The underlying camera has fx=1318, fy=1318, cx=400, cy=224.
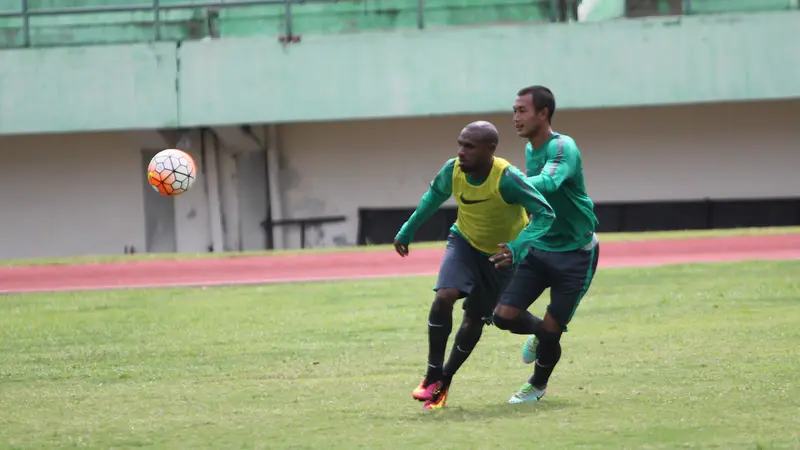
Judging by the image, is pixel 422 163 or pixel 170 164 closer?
pixel 170 164

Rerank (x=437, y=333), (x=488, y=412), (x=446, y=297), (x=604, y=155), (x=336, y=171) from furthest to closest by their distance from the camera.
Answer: (x=336, y=171)
(x=604, y=155)
(x=437, y=333)
(x=446, y=297)
(x=488, y=412)

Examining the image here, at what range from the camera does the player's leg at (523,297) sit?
26.8 feet

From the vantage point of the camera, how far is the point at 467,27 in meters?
27.4

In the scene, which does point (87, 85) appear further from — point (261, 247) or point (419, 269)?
point (419, 269)

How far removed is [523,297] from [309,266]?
14.2 m

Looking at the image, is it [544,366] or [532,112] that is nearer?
[532,112]

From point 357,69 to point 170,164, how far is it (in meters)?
13.4

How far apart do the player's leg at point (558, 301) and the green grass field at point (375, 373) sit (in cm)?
18

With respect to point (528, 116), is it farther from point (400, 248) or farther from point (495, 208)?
point (400, 248)

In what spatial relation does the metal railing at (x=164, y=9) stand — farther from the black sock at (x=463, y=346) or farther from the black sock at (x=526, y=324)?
the black sock at (x=526, y=324)

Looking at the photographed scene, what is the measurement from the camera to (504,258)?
7.87 metres

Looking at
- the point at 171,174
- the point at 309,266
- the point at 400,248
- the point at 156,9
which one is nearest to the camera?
the point at 400,248

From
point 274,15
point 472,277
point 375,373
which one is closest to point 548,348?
point 472,277

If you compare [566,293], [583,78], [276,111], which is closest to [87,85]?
[276,111]
